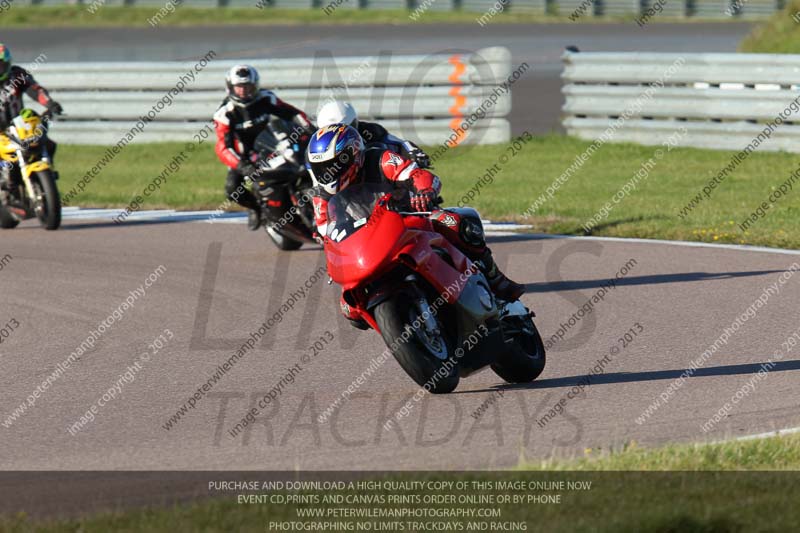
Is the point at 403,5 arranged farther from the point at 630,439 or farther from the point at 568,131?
the point at 630,439

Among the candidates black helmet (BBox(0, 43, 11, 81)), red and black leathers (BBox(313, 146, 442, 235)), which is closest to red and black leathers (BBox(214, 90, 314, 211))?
black helmet (BBox(0, 43, 11, 81))

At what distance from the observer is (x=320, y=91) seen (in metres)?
19.9

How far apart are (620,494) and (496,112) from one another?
47.1ft

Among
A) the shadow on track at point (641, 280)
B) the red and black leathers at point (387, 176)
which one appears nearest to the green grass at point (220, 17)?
the shadow on track at point (641, 280)

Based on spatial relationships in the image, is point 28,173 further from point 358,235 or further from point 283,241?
point 358,235

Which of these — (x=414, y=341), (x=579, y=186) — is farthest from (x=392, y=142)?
(x=579, y=186)

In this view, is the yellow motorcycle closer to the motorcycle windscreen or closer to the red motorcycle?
the red motorcycle

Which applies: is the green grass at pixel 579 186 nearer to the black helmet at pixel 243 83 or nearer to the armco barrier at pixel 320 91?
the armco barrier at pixel 320 91

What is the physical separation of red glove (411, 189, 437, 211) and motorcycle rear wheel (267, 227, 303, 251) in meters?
6.27

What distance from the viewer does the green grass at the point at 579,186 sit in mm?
13781

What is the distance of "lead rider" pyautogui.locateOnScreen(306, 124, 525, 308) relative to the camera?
7547mm

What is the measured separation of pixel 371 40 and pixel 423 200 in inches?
1157

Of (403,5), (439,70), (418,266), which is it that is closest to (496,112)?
(439,70)

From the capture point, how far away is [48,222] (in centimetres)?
1504
